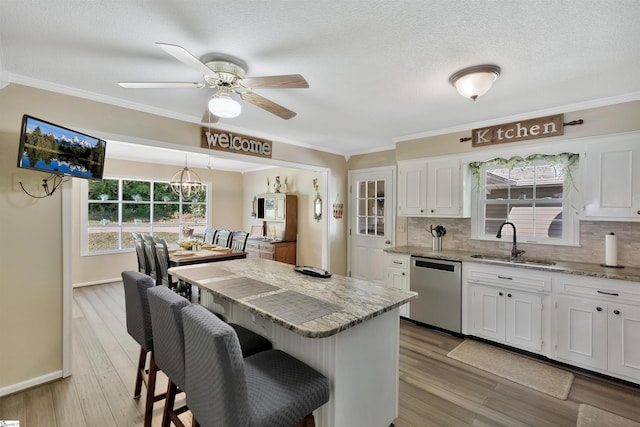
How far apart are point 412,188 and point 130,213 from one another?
18.5ft

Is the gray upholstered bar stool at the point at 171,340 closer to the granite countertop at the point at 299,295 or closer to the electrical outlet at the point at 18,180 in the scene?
the granite countertop at the point at 299,295

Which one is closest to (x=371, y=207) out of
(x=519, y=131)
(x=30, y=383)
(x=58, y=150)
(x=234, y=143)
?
(x=519, y=131)

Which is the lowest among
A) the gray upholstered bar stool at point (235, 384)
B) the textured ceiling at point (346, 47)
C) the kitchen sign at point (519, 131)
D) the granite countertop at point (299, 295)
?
the gray upholstered bar stool at point (235, 384)

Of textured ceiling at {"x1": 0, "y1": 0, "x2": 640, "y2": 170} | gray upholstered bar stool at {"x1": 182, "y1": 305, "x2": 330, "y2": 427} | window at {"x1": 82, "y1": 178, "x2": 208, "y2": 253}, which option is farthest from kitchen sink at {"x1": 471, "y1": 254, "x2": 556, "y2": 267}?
window at {"x1": 82, "y1": 178, "x2": 208, "y2": 253}

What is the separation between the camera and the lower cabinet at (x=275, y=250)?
19.4 feet

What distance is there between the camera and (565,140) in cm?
300

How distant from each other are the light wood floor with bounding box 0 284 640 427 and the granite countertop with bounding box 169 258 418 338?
0.97m

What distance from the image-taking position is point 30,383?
2430mm

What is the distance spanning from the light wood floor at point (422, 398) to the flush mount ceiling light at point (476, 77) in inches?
92.8

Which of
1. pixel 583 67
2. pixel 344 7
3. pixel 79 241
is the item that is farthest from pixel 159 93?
pixel 79 241

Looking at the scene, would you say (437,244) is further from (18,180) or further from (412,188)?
(18,180)

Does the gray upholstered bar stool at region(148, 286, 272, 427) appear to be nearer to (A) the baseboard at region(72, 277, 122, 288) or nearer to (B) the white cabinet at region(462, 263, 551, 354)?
(B) the white cabinet at region(462, 263, 551, 354)

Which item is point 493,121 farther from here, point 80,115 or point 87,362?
point 87,362

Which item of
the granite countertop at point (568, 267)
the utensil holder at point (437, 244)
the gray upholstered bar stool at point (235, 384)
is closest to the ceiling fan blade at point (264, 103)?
the gray upholstered bar stool at point (235, 384)
